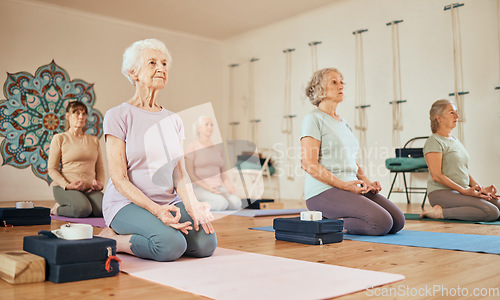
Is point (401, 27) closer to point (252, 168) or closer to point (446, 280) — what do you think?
point (252, 168)

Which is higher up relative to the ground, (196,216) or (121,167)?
(121,167)

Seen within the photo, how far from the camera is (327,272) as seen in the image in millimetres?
1665

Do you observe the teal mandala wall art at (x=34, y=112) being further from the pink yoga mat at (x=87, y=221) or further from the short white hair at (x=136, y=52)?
the short white hair at (x=136, y=52)

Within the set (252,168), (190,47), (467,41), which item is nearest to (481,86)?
(467,41)

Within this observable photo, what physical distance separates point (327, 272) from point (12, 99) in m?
6.17

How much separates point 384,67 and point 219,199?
3.15m

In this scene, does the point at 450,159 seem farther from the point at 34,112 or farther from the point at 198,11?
the point at 34,112

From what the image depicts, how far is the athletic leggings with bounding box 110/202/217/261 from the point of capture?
182 cm

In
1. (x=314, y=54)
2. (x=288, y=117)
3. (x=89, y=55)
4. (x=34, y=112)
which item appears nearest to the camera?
(x=34, y=112)

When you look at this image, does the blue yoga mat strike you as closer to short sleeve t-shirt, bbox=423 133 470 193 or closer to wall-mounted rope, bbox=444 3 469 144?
short sleeve t-shirt, bbox=423 133 470 193

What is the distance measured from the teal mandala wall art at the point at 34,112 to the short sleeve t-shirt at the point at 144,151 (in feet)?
17.0

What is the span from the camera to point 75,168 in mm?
4078

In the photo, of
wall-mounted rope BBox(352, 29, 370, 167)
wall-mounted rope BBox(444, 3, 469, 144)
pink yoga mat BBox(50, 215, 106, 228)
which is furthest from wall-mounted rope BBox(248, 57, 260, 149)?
pink yoga mat BBox(50, 215, 106, 228)

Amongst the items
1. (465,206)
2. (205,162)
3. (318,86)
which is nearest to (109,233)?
(318,86)
